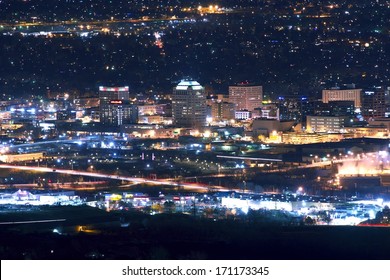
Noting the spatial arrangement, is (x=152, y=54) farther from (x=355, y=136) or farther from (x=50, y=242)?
(x=50, y=242)

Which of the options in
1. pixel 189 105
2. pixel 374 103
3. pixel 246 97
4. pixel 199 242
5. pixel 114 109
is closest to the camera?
pixel 199 242

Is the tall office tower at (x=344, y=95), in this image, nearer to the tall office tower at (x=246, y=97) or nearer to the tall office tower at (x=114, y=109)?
the tall office tower at (x=246, y=97)

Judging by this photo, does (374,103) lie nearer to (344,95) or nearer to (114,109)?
(344,95)

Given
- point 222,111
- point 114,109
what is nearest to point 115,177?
point 114,109

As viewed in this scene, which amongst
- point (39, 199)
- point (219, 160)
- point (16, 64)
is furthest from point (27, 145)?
point (16, 64)

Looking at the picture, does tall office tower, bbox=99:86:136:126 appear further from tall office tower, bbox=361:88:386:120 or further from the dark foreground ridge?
the dark foreground ridge
